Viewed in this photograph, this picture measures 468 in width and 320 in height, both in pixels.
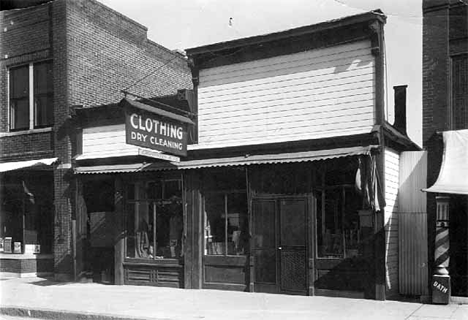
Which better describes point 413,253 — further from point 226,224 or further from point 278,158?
point 226,224

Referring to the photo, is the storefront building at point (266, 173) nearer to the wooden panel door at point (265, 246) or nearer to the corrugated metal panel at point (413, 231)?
the wooden panel door at point (265, 246)

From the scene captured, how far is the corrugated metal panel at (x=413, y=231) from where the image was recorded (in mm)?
12609

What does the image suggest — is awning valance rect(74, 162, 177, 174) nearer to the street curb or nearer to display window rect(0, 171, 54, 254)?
display window rect(0, 171, 54, 254)

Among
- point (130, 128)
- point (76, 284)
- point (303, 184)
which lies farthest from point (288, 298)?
point (76, 284)

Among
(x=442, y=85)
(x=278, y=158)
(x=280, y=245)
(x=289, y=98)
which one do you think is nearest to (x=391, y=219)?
(x=280, y=245)

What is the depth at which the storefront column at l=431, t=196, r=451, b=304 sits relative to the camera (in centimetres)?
1130

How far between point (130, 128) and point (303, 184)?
4274mm

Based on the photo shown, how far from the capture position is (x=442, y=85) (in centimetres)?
1256

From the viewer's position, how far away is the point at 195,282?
14305mm

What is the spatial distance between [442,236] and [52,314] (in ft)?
27.3

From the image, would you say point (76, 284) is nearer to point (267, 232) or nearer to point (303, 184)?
point (267, 232)

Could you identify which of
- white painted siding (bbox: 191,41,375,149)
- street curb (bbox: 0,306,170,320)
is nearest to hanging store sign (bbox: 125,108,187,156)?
white painted siding (bbox: 191,41,375,149)

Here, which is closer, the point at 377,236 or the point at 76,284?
the point at 377,236

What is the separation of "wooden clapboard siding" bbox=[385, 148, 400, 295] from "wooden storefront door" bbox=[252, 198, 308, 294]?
186 cm
